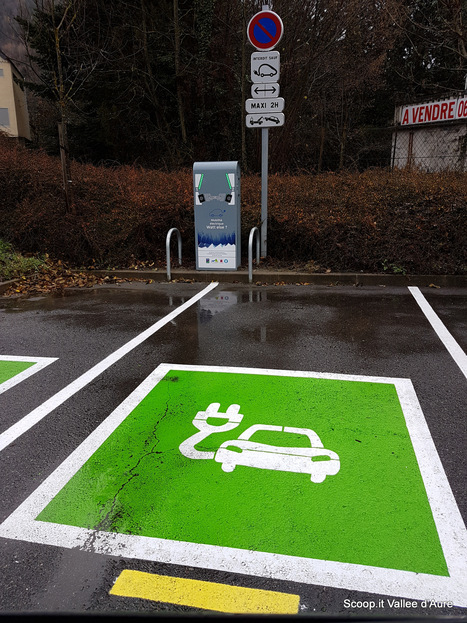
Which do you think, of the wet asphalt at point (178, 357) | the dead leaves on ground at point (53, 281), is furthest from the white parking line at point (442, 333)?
the dead leaves on ground at point (53, 281)

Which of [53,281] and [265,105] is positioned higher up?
[265,105]

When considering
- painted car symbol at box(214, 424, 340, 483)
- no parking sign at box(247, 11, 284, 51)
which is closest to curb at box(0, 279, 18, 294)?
no parking sign at box(247, 11, 284, 51)

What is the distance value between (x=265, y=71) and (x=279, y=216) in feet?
8.25

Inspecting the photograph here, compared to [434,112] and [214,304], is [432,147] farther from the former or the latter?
[214,304]

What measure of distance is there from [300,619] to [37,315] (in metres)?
6.54

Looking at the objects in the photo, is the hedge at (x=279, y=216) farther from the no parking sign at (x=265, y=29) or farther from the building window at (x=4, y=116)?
the building window at (x=4, y=116)

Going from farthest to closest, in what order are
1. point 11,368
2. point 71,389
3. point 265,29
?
1. point 265,29
2. point 11,368
3. point 71,389

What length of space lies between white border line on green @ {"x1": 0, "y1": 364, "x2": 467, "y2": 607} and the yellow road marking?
0.09m

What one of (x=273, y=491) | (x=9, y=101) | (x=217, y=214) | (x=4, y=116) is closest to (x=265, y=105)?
(x=217, y=214)

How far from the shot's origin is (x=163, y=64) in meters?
18.2

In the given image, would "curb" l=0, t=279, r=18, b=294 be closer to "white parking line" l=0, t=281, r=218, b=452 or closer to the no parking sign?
"white parking line" l=0, t=281, r=218, b=452

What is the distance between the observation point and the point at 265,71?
26.6ft

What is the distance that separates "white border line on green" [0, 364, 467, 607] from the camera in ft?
6.66

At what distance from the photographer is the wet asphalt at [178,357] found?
81.0 inches
